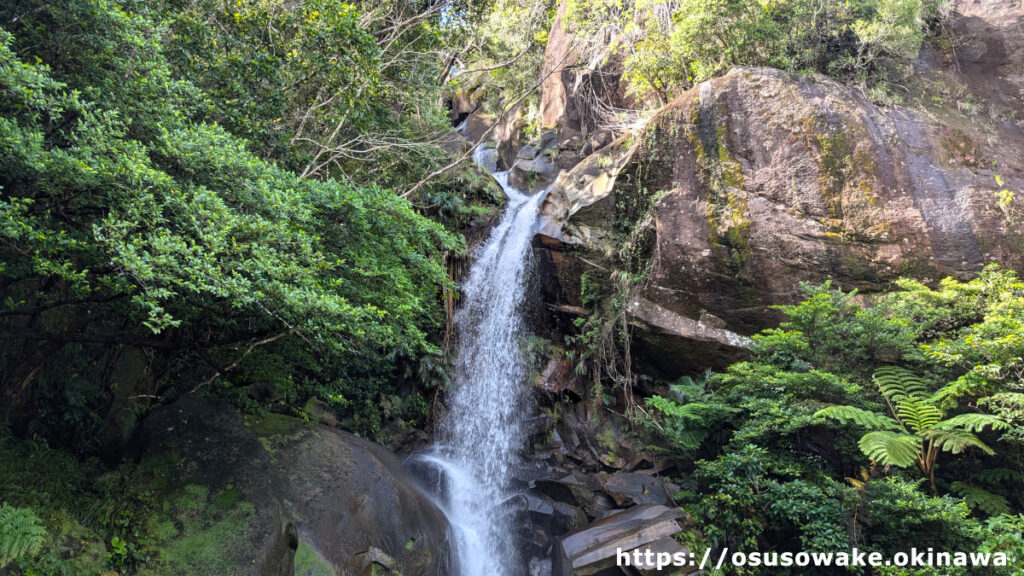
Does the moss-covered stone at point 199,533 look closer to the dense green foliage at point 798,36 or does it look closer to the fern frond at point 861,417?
the fern frond at point 861,417

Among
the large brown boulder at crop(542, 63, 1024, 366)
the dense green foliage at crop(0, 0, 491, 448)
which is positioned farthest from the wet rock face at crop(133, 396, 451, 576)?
the large brown boulder at crop(542, 63, 1024, 366)

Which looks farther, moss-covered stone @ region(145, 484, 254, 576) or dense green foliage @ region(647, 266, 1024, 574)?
dense green foliage @ region(647, 266, 1024, 574)

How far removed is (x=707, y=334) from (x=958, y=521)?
14.8 ft

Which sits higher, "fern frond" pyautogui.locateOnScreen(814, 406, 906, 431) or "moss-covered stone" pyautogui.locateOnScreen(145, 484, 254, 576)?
"fern frond" pyautogui.locateOnScreen(814, 406, 906, 431)

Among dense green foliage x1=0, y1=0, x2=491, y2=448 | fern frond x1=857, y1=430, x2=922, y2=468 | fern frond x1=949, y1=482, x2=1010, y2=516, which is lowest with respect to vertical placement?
fern frond x1=949, y1=482, x2=1010, y2=516

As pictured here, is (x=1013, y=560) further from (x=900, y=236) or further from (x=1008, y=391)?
(x=900, y=236)

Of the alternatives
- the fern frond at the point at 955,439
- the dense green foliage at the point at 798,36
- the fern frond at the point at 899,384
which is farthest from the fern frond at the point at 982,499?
the dense green foliage at the point at 798,36

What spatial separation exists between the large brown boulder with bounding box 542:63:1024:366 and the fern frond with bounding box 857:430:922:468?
3564mm

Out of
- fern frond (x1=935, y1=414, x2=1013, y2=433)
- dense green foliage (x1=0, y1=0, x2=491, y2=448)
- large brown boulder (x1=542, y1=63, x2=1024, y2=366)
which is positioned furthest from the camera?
large brown boulder (x1=542, y1=63, x2=1024, y2=366)

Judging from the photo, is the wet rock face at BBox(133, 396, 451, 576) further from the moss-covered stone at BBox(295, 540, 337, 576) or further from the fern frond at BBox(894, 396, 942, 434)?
the fern frond at BBox(894, 396, 942, 434)

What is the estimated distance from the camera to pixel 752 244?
9.07 meters

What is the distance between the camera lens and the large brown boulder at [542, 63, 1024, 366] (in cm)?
841

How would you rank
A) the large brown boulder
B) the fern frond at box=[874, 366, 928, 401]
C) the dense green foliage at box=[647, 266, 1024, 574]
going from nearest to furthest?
the dense green foliage at box=[647, 266, 1024, 574] < the fern frond at box=[874, 366, 928, 401] < the large brown boulder

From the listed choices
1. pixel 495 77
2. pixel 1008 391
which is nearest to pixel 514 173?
pixel 495 77
